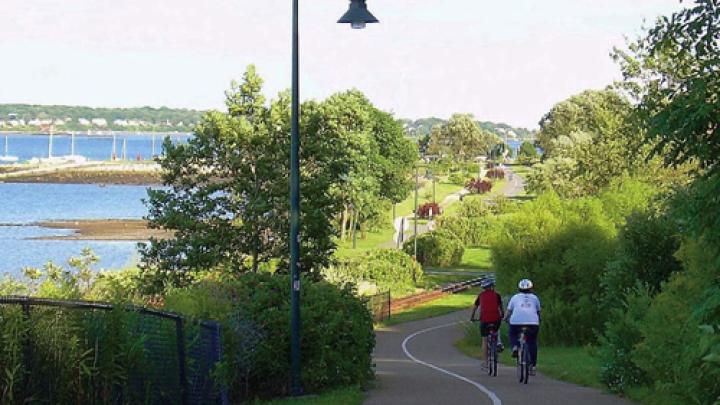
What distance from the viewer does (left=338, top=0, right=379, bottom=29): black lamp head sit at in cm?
1753

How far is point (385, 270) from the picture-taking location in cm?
7212

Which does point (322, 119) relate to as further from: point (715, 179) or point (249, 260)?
point (715, 179)

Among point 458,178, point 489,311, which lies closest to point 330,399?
point 489,311

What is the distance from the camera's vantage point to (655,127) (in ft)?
41.4

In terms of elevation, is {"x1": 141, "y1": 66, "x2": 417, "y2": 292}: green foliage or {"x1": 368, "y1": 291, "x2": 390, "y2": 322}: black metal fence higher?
{"x1": 141, "y1": 66, "x2": 417, "y2": 292}: green foliage

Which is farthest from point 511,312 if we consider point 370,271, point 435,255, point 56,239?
point 56,239

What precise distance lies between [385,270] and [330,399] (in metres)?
55.0

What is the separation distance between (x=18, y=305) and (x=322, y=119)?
25.2 meters

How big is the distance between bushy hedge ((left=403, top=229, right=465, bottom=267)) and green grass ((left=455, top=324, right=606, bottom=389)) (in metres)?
43.2

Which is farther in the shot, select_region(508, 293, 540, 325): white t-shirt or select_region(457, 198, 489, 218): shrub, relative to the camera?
select_region(457, 198, 489, 218): shrub

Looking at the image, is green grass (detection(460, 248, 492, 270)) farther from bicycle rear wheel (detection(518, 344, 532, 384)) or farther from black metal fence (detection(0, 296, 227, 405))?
black metal fence (detection(0, 296, 227, 405))

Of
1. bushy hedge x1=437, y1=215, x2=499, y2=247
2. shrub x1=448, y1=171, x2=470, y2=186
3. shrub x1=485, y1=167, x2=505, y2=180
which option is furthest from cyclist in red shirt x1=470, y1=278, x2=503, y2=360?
shrub x1=485, y1=167, x2=505, y2=180

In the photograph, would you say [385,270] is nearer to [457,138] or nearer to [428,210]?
[428,210]

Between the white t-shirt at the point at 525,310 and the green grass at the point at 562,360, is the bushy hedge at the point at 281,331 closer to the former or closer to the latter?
the white t-shirt at the point at 525,310
